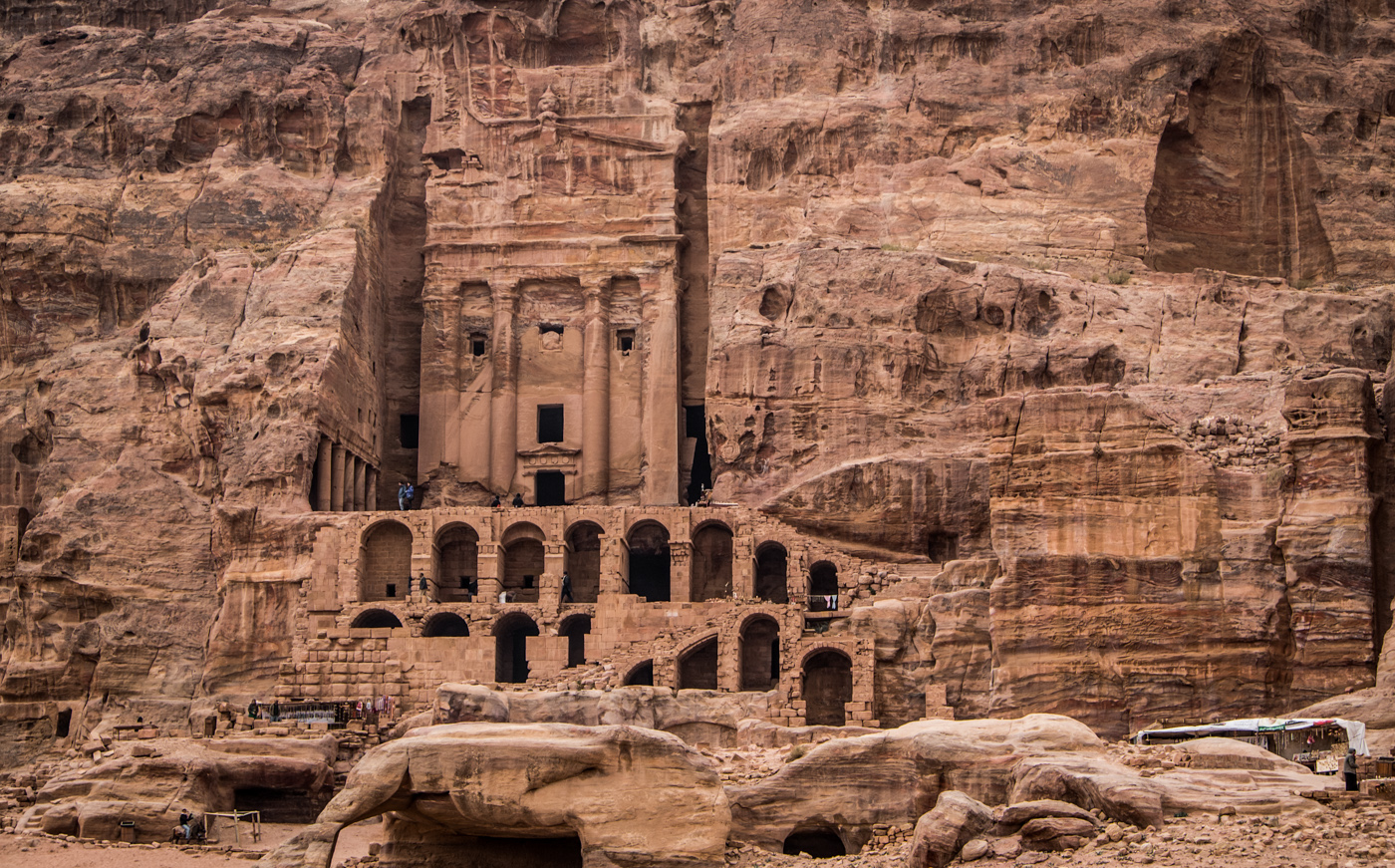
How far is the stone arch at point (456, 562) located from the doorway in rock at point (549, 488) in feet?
15.4

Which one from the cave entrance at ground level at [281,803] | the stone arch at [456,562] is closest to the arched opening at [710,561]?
the stone arch at [456,562]

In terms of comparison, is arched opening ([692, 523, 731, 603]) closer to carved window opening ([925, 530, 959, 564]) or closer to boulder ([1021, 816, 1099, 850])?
carved window opening ([925, 530, 959, 564])

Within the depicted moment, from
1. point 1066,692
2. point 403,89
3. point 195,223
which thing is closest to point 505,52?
point 403,89

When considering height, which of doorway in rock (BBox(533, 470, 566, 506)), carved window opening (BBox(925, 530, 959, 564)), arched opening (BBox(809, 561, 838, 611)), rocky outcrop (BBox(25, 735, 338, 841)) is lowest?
rocky outcrop (BBox(25, 735, 338, 841))

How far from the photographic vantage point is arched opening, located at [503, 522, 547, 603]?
187 ft

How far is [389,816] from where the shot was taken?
35469mm

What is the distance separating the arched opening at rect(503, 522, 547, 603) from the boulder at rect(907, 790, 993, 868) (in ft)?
85.4

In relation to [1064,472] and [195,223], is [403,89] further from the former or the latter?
[1064,472]

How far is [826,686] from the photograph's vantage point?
50594 millimetres

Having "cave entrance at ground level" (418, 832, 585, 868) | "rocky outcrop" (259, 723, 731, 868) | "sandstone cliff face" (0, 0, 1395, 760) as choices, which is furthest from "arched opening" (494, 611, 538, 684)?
"rocky outcrop" (259, 723, 731, 868)

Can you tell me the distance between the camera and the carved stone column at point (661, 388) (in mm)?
60528

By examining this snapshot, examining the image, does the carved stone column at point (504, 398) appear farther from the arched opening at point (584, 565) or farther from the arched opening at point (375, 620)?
the arched opening at point (375, 620)

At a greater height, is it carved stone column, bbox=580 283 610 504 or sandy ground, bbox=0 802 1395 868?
carved stone column, bbox=580 283 610 504

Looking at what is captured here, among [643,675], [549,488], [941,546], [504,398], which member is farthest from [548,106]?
[643,675]
